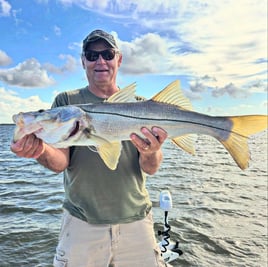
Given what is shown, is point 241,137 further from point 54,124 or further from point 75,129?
point 54,124

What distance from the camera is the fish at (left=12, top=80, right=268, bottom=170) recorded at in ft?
9.84

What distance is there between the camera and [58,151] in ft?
11.3

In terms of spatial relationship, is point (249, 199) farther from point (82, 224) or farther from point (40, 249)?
point (82, 224)

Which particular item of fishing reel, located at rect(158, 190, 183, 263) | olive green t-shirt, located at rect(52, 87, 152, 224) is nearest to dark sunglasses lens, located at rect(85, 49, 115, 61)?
olive green t-shirt, located at rect(52, 87, 152, 224)

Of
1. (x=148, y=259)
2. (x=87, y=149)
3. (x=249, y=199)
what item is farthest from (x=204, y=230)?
(x=87, y=149)

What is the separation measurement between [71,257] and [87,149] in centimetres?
113

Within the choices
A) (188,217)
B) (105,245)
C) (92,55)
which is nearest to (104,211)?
(105,245)

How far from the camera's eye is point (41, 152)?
3.15m

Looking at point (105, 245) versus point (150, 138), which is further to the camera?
point (105, 245)

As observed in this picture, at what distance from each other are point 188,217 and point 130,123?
7417 millimetres

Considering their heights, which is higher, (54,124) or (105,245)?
(54,124)

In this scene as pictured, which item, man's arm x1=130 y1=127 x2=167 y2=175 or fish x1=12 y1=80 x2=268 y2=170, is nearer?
fish x1=12 y1=80 x2=268 y2=170

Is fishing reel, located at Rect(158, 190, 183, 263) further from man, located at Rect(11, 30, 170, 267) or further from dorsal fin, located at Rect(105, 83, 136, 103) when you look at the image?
dorsal fin, located at Rect(105, 83, 136, 103)

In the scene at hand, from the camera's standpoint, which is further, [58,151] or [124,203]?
[124,203]
